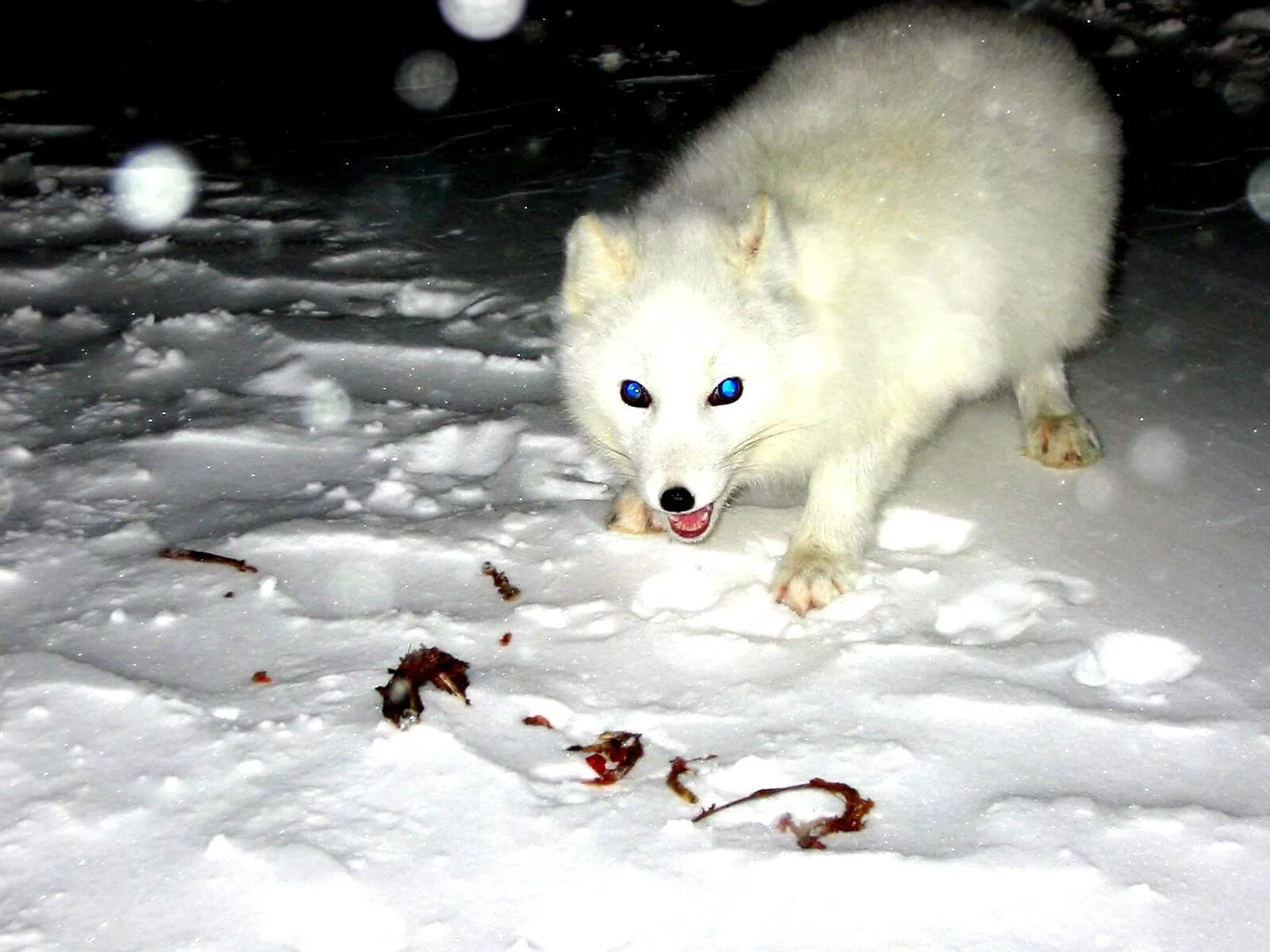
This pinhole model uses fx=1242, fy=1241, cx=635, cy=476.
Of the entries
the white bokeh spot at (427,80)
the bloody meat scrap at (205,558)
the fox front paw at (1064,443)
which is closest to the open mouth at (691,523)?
the bloody meat scrap at (205,558)

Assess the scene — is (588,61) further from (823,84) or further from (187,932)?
(187,932)

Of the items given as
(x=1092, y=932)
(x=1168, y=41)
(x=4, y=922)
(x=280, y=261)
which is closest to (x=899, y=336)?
(x=1092, y=932)

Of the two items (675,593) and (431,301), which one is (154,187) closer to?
(431,301)

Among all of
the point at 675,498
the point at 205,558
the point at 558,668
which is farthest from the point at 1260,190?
the point at 205,558

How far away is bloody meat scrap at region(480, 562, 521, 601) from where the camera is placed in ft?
10.8

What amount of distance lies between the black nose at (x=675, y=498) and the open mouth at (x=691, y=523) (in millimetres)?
268

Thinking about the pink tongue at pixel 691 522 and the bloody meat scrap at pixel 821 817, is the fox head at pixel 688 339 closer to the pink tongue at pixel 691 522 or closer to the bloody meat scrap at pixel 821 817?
the pink tongue at pixel 691 522

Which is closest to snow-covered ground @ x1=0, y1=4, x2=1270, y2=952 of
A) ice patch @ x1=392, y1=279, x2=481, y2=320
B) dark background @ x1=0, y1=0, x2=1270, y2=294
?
ice patch @ x1=392, y1=279, x2=481, y2=320

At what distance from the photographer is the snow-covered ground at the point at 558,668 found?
2.29m

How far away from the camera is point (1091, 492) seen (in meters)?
3.76

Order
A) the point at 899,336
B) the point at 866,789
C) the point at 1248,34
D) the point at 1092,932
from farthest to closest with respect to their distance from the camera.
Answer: the point at 1248,34
the point at 899,336
the point at 866,789
the point at 1092,932

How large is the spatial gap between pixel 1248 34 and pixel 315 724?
8.30 m

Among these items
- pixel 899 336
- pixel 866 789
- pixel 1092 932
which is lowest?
pixel 1092 932

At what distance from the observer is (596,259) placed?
3.11 meters
